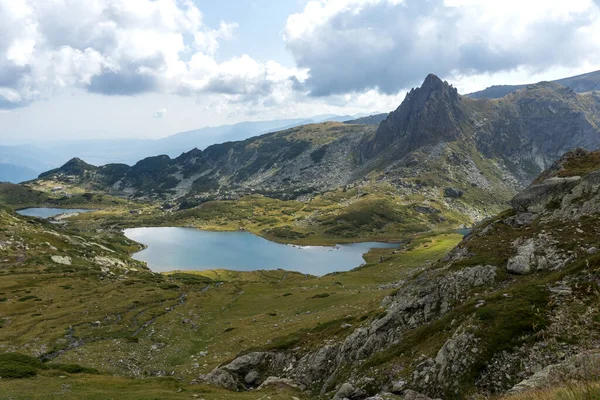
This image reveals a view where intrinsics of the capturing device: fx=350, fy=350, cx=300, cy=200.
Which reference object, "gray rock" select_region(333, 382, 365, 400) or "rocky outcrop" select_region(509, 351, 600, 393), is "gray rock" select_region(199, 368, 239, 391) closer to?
"gray rock" select_region(333, 382, 365, 400)

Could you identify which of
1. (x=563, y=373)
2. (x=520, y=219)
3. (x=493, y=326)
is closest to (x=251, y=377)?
(x=493, y=326)

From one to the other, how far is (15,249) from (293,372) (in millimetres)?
139782

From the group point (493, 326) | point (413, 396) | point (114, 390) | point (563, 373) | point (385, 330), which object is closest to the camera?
point (563, 373)

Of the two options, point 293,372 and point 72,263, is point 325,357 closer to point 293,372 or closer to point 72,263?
point 293,372

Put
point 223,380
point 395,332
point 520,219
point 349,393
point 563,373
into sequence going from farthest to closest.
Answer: point 520,219
point 223,380
point 395,332
point 349,393
point 563,373

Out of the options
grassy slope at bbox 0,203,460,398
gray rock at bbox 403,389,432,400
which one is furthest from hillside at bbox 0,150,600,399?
grassy slope at bbox 0,203,460,398

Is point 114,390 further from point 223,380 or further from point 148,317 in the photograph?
point 148,317

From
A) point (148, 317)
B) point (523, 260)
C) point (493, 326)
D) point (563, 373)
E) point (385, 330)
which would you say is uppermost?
point (563, 373)

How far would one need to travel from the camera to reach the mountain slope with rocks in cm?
1855

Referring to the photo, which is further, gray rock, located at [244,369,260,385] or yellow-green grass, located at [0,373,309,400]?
gray rock, located at [244,369,260,385]

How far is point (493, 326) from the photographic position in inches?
829

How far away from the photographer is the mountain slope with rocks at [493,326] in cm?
1855

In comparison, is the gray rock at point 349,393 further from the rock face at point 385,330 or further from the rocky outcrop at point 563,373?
the rocky outcrop at point 563,373

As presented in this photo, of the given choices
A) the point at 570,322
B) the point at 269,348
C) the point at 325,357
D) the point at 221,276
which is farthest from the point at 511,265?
the point at 221,276
